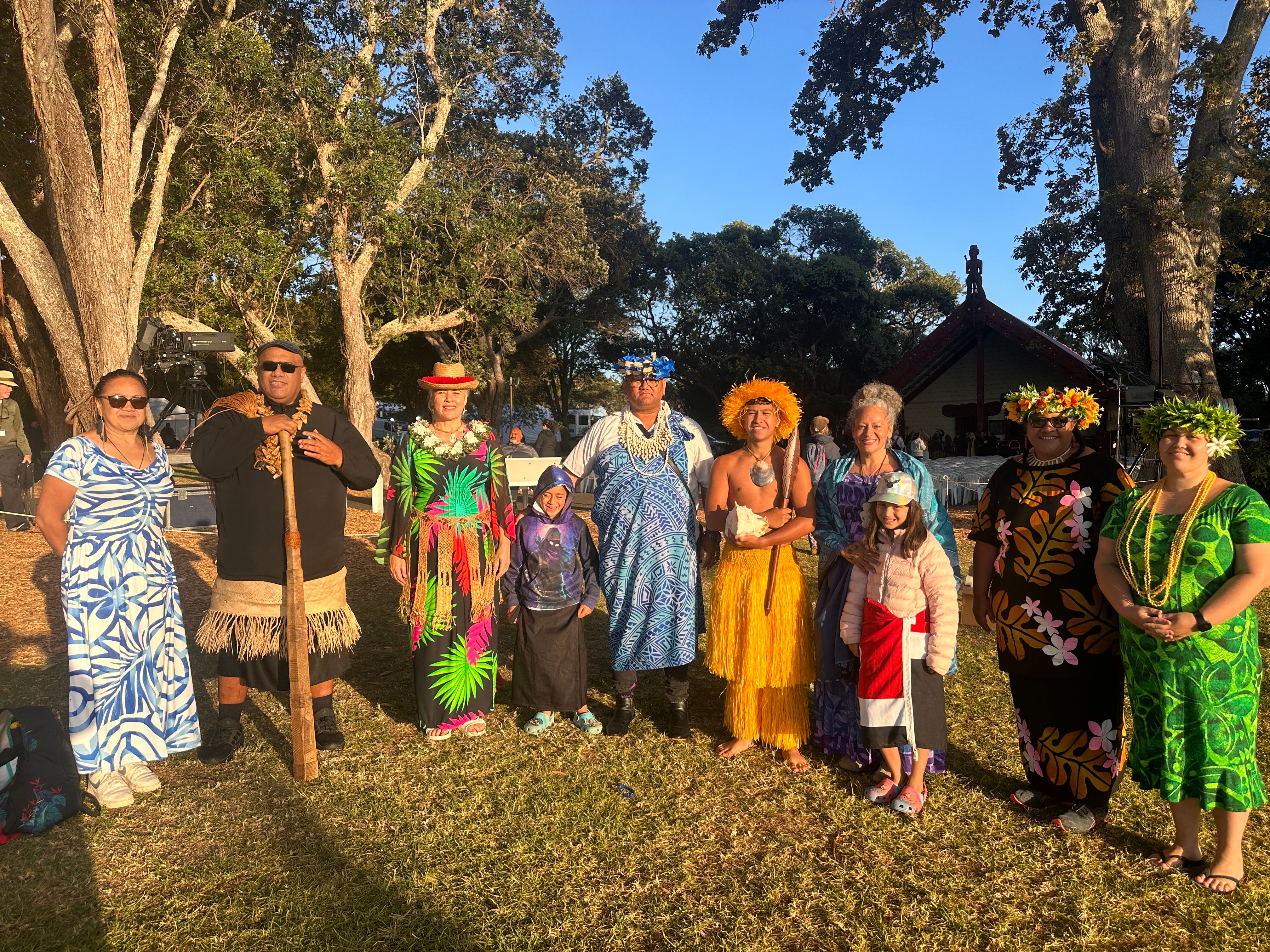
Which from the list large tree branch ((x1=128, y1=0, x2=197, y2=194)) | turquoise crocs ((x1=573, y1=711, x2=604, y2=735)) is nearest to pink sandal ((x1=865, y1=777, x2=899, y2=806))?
turquoise crocs ((x1=573, y1=711, x2=604, y2=735))

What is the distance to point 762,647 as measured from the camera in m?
3.97

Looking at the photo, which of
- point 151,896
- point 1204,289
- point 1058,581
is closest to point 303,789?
point 151,896

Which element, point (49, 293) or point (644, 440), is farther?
point (49, 293)

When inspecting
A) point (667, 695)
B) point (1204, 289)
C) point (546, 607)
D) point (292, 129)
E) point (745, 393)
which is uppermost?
point (292, 129)

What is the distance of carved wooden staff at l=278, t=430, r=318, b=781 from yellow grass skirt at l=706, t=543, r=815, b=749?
80.4 inches

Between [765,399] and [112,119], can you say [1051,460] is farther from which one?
[112,119]

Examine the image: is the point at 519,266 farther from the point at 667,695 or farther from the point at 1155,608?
the point at 1155,608

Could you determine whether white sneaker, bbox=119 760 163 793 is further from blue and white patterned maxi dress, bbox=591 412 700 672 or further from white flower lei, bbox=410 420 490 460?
blue and white patterned maxi dress, bbox=591 412 700 672

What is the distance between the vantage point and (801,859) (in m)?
3.20

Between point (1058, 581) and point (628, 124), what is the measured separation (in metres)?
24.8

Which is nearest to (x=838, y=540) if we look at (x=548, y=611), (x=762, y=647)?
(x=762, y=647)

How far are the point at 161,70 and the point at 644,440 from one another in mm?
11267

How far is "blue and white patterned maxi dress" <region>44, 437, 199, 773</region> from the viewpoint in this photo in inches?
138

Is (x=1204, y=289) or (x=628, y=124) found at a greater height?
(x=628, y=124)
